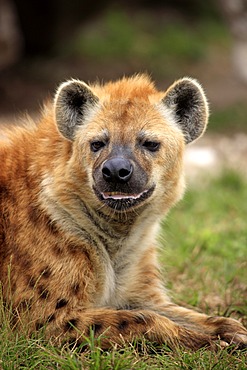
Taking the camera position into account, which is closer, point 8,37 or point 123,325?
point 123,325

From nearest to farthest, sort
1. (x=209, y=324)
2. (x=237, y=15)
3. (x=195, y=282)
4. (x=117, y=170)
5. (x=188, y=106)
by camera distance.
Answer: (x=117, y=170), (x=209, y=324), (x=188, y=106), (x=195, y=282), (x=237, y=15)

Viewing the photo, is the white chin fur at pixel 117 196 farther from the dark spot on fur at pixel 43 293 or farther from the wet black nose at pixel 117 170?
the dark spot on fur at pixel 43 293

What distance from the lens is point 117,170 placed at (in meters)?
3.54

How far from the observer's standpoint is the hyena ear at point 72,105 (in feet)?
12.8

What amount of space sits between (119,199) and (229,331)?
37.1 inches

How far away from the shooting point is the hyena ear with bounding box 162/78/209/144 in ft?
13.1

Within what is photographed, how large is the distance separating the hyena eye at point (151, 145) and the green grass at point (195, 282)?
3.36ft

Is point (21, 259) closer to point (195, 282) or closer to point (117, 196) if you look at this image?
point (117, 196)

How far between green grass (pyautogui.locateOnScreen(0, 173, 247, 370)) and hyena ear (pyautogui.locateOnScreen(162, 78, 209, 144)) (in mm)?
1011

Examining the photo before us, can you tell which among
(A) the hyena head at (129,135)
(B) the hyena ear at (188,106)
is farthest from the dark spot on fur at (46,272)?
(B) the hyena ear at (188,106)

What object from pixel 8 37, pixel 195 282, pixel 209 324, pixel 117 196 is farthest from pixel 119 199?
pixel 8 37

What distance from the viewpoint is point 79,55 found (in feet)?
45.5

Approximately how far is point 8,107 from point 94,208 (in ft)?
24.5

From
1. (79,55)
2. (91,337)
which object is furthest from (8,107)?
(91,337)
